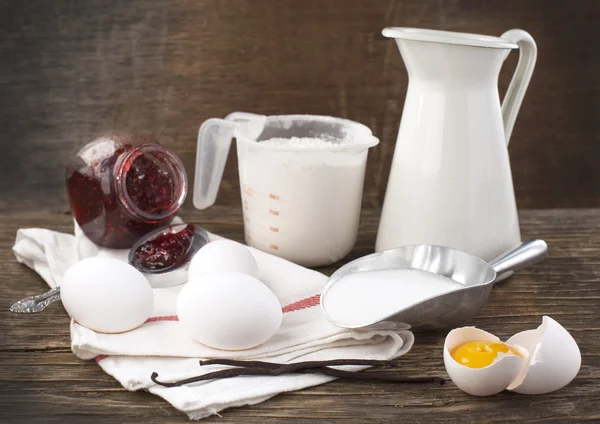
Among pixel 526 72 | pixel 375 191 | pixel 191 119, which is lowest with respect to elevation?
pixel 375 191

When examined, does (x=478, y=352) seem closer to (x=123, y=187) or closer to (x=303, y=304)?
(x=303, y=304)

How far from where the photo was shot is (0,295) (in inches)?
45.2

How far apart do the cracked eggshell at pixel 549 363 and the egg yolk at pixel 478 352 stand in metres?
0.02

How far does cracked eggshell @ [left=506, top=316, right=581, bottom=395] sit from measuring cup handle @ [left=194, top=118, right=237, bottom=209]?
2.11ft

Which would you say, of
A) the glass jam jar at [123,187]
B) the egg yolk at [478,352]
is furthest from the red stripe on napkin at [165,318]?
the egg yolk at [478,352]

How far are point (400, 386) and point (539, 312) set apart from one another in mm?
315

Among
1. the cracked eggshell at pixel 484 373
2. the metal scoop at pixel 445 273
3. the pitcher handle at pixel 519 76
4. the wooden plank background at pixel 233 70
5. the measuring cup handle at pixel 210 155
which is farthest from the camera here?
the wooden plank background at pixel 233 70

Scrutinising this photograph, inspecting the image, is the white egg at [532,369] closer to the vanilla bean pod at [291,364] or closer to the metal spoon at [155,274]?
the vanilla bean pod at [291,364]

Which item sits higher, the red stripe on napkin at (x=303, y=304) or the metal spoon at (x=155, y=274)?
the red stripe on napkin at (x=303, y=304)

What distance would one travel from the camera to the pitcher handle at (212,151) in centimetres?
129

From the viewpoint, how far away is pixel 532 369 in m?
0.84

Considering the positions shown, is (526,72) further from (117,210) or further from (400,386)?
(117,210)

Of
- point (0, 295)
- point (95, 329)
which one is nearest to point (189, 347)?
point (95, 329)

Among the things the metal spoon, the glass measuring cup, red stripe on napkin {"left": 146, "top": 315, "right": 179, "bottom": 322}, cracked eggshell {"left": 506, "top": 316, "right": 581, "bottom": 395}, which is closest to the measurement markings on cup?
the glass measuring cup
